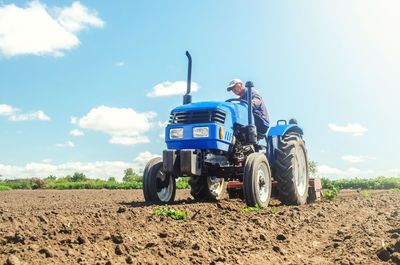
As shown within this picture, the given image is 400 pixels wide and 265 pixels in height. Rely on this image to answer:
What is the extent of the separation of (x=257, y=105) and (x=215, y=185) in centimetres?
212

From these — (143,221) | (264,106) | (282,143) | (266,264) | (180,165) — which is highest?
(264,106)

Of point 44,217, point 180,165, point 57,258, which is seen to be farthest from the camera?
point 180,165

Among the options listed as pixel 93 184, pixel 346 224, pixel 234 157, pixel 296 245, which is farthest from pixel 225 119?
pixel 93 184

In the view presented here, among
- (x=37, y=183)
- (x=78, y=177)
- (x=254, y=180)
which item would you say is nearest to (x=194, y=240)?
(x=254, y=180)

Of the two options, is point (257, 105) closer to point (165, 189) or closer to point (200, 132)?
point (200, 132)

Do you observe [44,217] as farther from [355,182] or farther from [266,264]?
[355,182]

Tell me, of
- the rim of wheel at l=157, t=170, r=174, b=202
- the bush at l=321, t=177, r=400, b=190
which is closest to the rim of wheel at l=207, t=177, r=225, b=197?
the rim of wheel at l=157, t=170, r=174, b=202

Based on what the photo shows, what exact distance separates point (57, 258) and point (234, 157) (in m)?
4.46

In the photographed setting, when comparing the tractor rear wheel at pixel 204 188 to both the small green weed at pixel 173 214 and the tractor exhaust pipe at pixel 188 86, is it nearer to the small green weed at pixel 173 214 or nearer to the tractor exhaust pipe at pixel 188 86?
the tractor exhaust pipe at pixel 188 86

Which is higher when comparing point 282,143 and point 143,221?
point 282,143

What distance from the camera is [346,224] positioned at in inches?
232

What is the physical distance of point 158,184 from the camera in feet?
24.5

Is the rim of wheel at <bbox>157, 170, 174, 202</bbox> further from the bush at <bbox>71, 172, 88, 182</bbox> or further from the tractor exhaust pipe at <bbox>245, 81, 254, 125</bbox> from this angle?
the bush at <bbox>71, 172, 88, 182</bbox>

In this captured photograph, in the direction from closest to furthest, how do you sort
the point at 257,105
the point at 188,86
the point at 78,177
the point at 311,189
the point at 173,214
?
1. the point at 173,214
2. the point at 257,105
3. the point at 188,86
4. the point at 311,189
5. the point at 78,177
